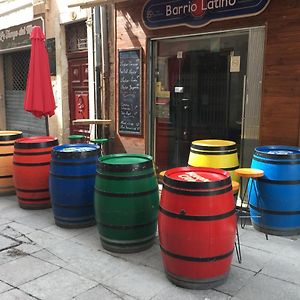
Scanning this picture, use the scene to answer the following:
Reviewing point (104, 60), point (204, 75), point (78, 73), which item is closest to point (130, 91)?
point (104, 60)

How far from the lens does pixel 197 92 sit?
20.3ft

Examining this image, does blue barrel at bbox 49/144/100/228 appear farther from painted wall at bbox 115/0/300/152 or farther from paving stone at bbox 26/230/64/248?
painted wall at bbox 115/0/300/152

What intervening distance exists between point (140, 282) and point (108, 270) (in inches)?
14.5

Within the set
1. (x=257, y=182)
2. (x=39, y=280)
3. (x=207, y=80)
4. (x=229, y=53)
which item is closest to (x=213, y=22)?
(x=229, y=53)

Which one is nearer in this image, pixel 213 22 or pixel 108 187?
pixel 108 187

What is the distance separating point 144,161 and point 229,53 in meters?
2.55

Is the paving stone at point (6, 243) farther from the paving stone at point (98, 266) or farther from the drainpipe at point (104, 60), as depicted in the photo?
the drainpipe at point (104, 60)

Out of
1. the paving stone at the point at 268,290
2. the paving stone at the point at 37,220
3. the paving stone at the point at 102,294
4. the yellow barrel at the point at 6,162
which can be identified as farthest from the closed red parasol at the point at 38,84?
the paving stone at the point at 268,290

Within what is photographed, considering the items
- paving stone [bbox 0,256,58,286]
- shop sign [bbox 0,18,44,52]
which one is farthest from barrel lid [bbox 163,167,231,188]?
shop sign [bbox 0,18,44,52]

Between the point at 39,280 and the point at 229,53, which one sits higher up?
the point at 229,53

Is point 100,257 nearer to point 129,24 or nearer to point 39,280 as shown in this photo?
point 39,280

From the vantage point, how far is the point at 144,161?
393 cm

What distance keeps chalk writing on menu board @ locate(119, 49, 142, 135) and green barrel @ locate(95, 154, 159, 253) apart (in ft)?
9.56

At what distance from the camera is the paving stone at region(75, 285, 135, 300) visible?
311 cm
